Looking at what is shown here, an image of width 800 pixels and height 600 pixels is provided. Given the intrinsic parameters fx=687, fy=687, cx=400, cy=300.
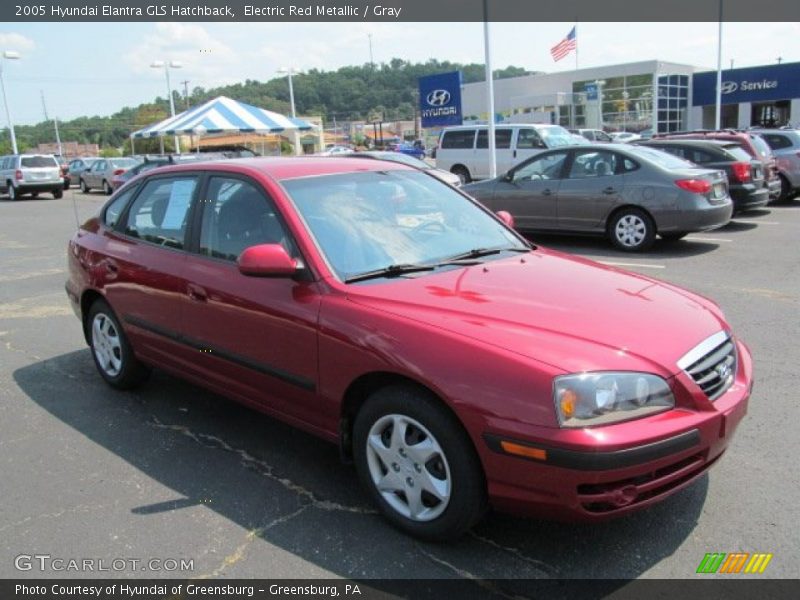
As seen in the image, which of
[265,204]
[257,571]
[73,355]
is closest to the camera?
[257,571]

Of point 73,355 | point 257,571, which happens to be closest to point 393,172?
point 257,571

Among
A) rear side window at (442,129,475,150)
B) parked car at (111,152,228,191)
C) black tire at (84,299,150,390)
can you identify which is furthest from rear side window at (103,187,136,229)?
rear side window at (442,129,475,150)

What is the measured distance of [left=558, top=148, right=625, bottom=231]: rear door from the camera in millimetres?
9883

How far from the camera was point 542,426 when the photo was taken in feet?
8.26

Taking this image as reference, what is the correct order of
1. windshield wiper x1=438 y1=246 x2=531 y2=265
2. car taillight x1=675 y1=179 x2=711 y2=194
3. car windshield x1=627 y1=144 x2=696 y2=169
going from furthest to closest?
car windshield x1=627 y1=144 x2=696 y2=169, car taillight x1=675 y1=179 x2=711 y2=194, windshield wiper x1=438 y1=246 x2=531 y2=265

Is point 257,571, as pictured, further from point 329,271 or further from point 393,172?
point 393,172

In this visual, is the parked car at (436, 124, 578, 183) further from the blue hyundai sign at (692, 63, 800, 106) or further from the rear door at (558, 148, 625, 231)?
the blue hyundai sign at (692, 63, 800, 106)

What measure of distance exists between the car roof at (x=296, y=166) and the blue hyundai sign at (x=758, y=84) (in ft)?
146

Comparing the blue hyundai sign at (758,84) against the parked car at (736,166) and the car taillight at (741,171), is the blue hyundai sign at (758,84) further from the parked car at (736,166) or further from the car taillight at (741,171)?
the car taillight at (741,171)

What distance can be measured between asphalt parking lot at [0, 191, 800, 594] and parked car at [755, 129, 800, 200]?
10.5m

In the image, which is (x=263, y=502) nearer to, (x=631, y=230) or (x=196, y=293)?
(x=196, y=293)

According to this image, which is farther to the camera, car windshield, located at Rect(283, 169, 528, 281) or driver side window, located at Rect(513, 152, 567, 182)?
driver side window, located at Rect(513, 152, 567, 182)

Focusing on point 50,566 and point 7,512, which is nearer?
point 50,566

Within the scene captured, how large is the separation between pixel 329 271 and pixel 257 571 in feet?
4.49
